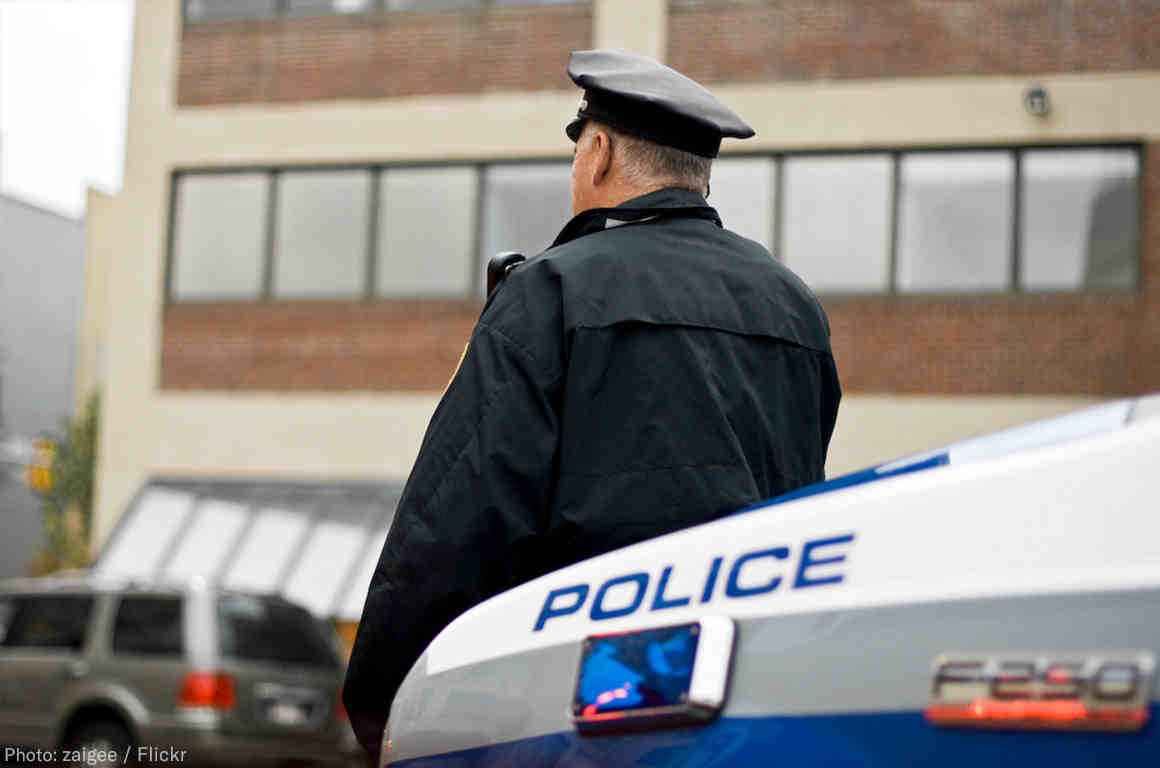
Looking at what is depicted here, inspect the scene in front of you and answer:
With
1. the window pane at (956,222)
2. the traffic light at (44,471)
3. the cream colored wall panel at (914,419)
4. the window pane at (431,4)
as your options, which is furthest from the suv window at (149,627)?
the traffic light at (44,471)

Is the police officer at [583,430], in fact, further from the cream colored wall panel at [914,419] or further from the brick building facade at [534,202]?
the brick building facade at [534,202]

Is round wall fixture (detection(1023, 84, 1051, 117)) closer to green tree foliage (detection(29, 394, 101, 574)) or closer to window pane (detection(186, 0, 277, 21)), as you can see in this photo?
window pane (detection(186, 0, 277, 21))

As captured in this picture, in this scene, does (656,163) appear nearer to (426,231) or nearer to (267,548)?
(426,231)

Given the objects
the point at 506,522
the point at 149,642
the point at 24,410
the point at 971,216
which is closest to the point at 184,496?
the point at 149,642

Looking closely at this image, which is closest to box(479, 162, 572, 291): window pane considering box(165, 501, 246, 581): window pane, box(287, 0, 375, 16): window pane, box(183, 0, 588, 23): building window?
box(183, 0, 588, 23): building window

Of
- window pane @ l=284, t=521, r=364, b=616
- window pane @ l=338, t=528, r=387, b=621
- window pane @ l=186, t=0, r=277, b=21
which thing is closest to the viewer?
window pane @ l=338, t=528, r=387, b=621

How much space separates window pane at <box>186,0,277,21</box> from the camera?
21.5 m

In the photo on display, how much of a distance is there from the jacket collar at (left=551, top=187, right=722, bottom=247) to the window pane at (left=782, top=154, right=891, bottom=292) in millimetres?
Result: 16369

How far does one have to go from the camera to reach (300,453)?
68.8 ft

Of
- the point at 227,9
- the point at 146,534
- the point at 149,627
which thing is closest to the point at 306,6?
the point at 227,9

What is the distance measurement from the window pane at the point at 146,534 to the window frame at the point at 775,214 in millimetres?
2351

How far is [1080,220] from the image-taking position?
1842 centimetres

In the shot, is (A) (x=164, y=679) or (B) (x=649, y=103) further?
(A) (x=164, y=679)

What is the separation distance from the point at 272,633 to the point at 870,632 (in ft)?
42.0
